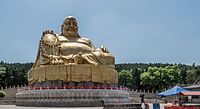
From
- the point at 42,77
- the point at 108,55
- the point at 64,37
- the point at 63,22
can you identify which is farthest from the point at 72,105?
the point at 63,22

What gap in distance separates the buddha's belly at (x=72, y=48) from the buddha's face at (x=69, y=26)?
2.08 metres

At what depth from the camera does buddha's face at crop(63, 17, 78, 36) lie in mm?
30513

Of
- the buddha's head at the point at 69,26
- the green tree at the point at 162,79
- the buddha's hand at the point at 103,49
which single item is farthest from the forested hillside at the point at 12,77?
the buddha's hand at the point at 103,49

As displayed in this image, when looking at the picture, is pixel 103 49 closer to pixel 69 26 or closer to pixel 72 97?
pixel 69 26

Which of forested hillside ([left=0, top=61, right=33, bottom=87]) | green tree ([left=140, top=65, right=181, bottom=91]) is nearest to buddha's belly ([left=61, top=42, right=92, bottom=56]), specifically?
green tree ([left=140, top=65, right=181, bottom=91])

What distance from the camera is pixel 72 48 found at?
28094mm

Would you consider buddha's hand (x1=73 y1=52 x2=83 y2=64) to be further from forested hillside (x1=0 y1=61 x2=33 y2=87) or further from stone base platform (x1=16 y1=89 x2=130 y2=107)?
forested hillside (x1=0 y1=61 x2=33 y2=87)

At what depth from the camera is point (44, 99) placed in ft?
75.3

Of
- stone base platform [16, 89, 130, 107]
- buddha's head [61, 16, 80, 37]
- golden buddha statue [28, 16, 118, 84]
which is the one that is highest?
buddha's head [61, 16, 80, 37]

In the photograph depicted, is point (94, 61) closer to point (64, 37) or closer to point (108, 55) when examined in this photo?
point (108, 55)

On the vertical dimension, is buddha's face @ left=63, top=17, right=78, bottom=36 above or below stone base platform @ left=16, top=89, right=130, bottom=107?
above

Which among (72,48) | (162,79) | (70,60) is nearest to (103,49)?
(72,48)

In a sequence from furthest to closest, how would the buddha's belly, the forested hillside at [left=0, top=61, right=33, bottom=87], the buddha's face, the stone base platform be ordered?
the forested hillside at [left=0, top=61, right=33, bottom=87]
the buddha's face
the buddha's belly
the stone base platform

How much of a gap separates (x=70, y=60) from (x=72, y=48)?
1.72 meters
